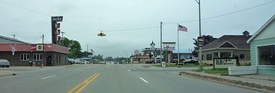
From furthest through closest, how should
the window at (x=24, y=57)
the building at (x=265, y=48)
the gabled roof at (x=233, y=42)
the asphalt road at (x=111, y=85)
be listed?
the window at (x=24, y=57), the gabled roof at (x=233, y=42), the building at (x=265, y=48), the asphalt road at (x=111, y=85)

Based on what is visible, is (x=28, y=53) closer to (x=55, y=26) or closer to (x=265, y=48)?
(x=55, y=26)

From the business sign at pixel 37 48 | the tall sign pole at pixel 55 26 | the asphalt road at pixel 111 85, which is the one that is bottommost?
the asphalt road at pixel 111 85

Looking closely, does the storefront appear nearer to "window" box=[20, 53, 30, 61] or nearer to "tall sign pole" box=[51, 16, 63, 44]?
"window" box=[20, 53, 30, 61]

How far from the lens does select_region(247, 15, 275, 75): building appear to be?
2167 cm

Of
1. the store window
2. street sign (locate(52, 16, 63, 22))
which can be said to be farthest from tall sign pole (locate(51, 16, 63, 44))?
the store window

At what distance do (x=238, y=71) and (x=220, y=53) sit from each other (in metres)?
29.5

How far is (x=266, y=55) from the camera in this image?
890 inches

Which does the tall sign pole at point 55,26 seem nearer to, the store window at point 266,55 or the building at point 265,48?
the building at point 265,48

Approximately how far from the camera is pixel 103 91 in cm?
1325

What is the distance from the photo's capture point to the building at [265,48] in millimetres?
21672

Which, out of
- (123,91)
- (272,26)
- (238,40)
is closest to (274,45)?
(272,26)

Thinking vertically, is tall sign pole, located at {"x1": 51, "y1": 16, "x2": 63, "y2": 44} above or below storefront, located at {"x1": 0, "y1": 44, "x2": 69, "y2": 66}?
above

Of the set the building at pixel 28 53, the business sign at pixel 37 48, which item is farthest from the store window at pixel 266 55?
the business sign at pixel 37 48

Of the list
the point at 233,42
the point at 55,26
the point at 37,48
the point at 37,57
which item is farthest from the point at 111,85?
the point at 55,26
